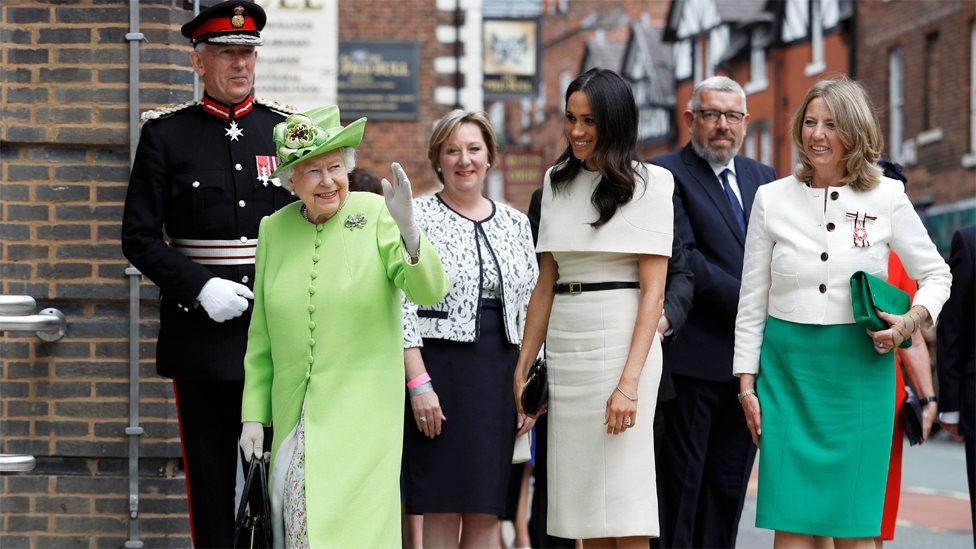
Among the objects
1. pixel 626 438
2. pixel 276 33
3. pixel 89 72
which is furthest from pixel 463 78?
pixel 626 438

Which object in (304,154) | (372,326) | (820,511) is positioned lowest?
(820,511)

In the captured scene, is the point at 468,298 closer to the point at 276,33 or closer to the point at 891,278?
the point at 891,278

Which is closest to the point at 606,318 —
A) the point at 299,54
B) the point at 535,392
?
the point at 535,392

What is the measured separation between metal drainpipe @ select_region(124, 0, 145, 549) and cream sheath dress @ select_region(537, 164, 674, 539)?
2414mm

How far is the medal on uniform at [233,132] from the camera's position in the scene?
6570mm

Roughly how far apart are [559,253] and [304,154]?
1.24 metres

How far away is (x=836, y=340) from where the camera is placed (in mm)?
6191

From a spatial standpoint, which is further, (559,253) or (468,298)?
(468,298)

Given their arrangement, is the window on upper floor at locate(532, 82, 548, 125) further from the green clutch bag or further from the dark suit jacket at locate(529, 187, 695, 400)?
the green clutch bag

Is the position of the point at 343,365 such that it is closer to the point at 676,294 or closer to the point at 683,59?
the point at 676,294

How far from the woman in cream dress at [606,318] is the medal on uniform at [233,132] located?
1.32 meters

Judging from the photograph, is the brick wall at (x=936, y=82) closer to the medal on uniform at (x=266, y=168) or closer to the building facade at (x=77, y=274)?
the building facade at (x=77, y=274)

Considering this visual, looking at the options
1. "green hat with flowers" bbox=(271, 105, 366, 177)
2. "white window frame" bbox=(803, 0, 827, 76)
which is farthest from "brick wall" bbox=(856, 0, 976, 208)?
"green hat with flowers" bbox=(271, 105, 366, 177)

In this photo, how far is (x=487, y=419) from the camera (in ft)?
23.3
